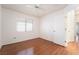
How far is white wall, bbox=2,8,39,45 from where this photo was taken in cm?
266

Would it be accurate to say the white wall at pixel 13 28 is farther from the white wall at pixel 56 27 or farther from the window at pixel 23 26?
the white wall at pixel 56 27

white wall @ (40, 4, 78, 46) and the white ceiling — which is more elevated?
the white ceiling

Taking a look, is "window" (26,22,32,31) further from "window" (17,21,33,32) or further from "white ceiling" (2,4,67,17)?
"white ceiling" (2,4,67,17)

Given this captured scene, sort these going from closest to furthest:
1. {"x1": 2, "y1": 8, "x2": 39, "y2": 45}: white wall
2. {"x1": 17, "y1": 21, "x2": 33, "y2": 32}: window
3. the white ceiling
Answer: the white ceiling < {"x1": 17, "y1": 21, "x2": 33, "y2": 32}: window < {"x1": 2, "y1": 8, "x2": 39, "y2": 45}: white wall

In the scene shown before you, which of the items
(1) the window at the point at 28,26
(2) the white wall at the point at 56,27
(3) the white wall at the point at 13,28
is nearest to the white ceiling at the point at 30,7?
(3) the white wall at the point at 13,28

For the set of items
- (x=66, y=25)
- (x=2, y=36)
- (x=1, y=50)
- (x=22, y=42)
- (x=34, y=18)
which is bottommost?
(x=1, y=50)

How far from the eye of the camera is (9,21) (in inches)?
115

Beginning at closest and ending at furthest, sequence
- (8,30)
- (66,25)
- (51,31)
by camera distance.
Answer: (8,30) → (66,25) → (51,31)

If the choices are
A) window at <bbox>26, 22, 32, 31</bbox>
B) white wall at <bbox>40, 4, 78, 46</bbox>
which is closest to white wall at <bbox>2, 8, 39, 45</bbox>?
window at <bbox>26, 22, 32, 31</bbox>

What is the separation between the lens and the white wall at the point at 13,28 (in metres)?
2.66

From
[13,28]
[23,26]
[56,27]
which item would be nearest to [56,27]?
[56,27]
